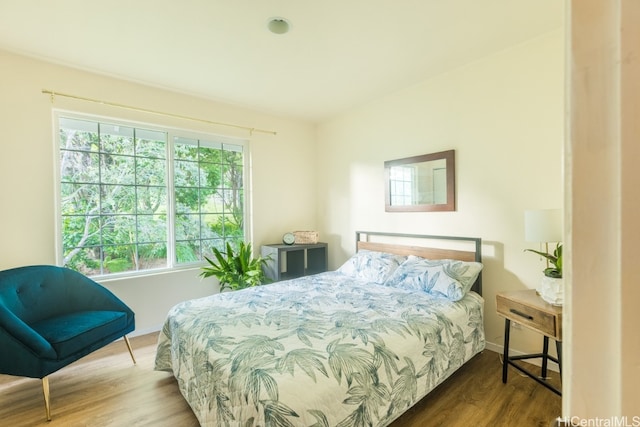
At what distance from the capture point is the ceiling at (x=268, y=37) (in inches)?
75.7

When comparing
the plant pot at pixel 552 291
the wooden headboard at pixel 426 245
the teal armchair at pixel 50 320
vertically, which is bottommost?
the teal armchair at pixel 50 320

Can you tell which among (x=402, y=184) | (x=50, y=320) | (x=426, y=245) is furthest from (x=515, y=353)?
(x=50, y=320)

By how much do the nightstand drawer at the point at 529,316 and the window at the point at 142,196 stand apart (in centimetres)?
288

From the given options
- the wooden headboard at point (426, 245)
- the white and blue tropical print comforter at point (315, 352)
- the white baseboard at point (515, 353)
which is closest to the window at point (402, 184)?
the wooden headboard at point (426, 245)

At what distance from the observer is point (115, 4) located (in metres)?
1.88

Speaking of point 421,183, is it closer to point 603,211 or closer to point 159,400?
point 159,400

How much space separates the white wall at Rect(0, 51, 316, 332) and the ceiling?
0.16 meters

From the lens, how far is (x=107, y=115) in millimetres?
2873

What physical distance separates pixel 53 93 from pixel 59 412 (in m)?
2.50

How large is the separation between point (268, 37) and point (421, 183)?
1.93 metres

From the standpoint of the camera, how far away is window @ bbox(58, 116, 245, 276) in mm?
2828

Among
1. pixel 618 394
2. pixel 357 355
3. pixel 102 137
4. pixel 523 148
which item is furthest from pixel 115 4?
pixel 523 148

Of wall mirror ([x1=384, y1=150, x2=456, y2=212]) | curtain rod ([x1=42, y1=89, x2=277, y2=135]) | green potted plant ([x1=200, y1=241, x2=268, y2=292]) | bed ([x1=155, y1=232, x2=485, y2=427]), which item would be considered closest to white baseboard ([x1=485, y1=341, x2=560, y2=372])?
bed ([x1=155, y1=232, x2=485, y2=427])
